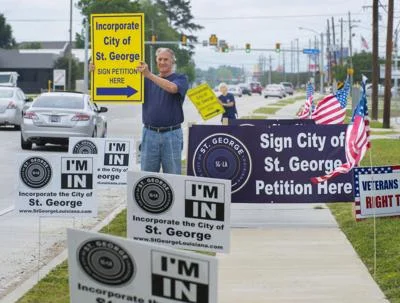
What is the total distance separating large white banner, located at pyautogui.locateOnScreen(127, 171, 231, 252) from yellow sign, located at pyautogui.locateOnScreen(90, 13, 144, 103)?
3638 millimetres

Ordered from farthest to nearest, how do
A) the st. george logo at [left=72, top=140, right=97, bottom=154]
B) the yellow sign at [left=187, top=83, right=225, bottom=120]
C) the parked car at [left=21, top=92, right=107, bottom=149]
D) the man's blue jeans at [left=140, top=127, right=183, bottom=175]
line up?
the parked car at [left=21, top=92, right=107, bottom=149]
the yellow sign at [left=187, top=83, right=225, bottom=120]
the st. george logo at [left=72, top=140, right=97, bottom=154]
the man's blue jeans at [left=140, top=127, right=183, bottom=175]

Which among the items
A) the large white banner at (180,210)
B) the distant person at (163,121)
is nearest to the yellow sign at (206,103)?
the distant person at (163,121)

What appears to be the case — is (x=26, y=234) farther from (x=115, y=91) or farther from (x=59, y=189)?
(x=59, y=189)

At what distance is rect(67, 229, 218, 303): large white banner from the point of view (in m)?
4.23

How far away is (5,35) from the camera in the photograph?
124500 millimetres

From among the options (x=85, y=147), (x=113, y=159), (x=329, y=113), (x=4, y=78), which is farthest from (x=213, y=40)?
(x=113, y=159)

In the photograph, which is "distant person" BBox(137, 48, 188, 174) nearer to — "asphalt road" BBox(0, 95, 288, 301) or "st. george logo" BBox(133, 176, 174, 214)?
"asphalt road" BBox(0, 95, 288, 301)

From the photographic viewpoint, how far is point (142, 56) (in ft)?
36.7

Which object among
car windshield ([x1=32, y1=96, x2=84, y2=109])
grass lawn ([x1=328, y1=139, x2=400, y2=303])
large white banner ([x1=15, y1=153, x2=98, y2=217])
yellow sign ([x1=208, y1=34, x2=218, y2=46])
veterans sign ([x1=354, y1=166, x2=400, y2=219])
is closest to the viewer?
grass lawn ([x1=328, y1=139, x2=400, y2=303])

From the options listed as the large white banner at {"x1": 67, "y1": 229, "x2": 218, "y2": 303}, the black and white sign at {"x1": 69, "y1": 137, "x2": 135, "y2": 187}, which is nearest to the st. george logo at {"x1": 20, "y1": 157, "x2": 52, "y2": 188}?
the black and white sign at {"x1": 69, "y1": 137, "x2": 135, "y2": 187}

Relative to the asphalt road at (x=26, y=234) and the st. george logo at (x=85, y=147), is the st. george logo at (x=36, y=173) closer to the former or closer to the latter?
the asphalt road at (x=26, y=234)

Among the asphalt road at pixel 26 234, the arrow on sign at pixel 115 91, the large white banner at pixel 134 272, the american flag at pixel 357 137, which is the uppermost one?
the arrow on sign at pixel 115 91

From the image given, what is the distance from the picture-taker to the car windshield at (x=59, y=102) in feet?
77.2

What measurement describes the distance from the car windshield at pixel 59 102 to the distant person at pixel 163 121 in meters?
13.3
